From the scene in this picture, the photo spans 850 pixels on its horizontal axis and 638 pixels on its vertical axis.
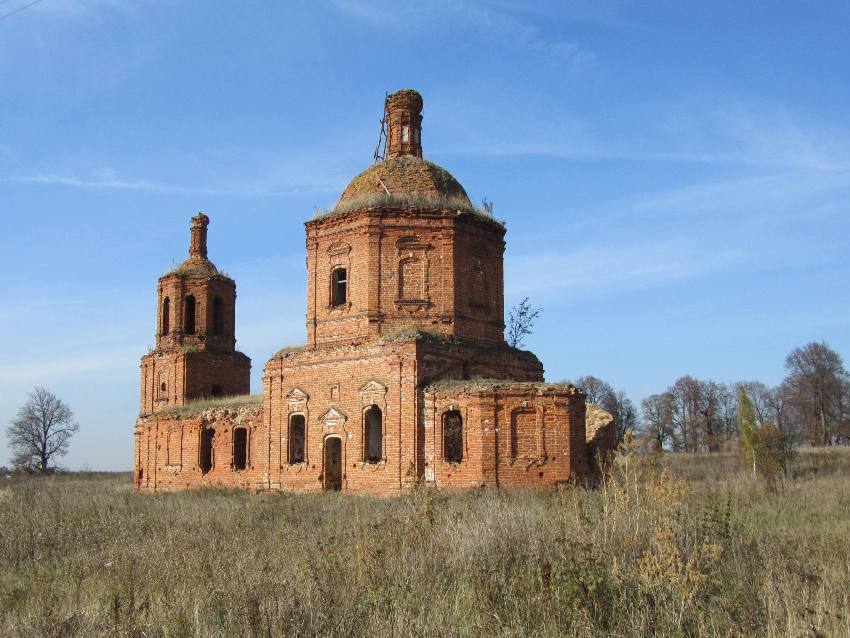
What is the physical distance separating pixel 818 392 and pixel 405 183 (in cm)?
3914

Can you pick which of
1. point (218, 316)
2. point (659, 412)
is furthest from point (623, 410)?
point (218, 316)

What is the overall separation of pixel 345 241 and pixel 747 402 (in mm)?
15866

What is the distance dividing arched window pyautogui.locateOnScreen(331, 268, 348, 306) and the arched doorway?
12.4 feet

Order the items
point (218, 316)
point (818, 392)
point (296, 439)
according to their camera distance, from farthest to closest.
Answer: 1. point (818, 392)
2. point (218, 316)
3. point (296, 439)

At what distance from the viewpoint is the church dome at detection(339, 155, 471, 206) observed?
71.9 feet

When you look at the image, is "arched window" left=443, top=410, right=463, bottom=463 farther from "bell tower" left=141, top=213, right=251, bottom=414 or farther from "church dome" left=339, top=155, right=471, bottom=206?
"bell tower" left=141, top=213, right=251, bottom=414

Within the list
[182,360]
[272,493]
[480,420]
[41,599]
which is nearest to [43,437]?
[182,360]

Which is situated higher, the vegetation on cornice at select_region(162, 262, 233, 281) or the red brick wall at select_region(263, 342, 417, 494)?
the vegetation on cornice at select_region(162, 262, 233, 281)

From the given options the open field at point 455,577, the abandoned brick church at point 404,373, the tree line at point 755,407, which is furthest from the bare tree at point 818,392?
the open field at point 455,577

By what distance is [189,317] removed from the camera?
31203mm

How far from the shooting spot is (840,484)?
17.8 m

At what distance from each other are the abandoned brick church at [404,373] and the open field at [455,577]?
814 cm

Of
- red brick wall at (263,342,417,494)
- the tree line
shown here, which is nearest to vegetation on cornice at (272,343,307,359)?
red brick wall at (263,342,417,494)

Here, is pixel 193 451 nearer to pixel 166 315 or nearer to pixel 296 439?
pixel 296 439
